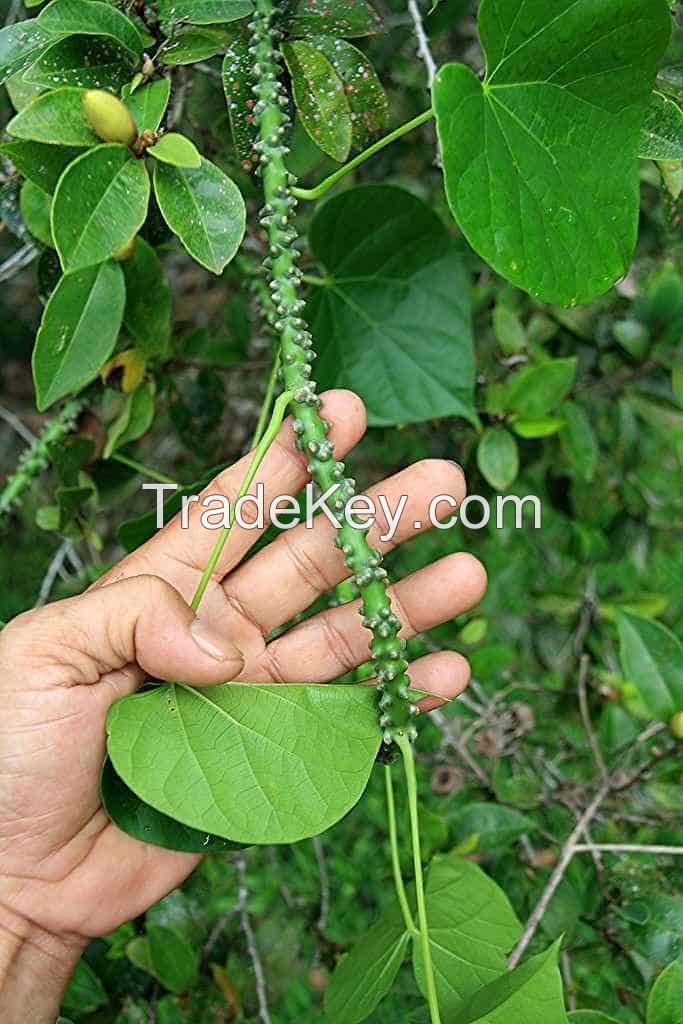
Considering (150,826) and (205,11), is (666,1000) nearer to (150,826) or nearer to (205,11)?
(150,826)

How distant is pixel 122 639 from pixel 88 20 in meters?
0.52

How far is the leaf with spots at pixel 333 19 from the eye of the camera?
35.9 inches

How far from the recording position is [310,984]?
1911mm

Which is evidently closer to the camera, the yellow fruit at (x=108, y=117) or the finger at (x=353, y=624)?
the yellow fruit at (x=108, y=117)

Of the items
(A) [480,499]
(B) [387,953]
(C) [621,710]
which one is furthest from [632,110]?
(C) [621,710]

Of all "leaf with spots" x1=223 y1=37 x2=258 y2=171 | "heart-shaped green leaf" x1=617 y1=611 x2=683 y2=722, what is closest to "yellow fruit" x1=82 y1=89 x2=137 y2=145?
"leaf with spots" x1=223 y1=37 x2=258 y2=171

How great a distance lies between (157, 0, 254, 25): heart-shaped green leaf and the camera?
0.84 metres

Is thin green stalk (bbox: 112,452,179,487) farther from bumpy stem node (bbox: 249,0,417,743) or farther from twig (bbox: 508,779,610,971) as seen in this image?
twig (bbox: 508,779,610,971)

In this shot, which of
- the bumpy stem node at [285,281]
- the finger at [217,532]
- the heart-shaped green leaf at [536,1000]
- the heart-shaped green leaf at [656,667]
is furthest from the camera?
the heart-shaped green leaf at [656,667]

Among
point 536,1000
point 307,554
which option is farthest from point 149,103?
point 536,1000

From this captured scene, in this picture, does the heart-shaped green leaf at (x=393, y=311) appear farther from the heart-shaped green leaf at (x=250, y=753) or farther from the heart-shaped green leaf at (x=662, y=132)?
the heart-shaped green leaf at (x=250, y=753)

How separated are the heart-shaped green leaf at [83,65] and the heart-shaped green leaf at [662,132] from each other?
458mm

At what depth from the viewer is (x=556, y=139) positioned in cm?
82

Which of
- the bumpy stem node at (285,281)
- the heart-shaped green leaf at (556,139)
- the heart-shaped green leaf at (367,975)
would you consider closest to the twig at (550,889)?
the heart-shaped green leaf at (367,975)
